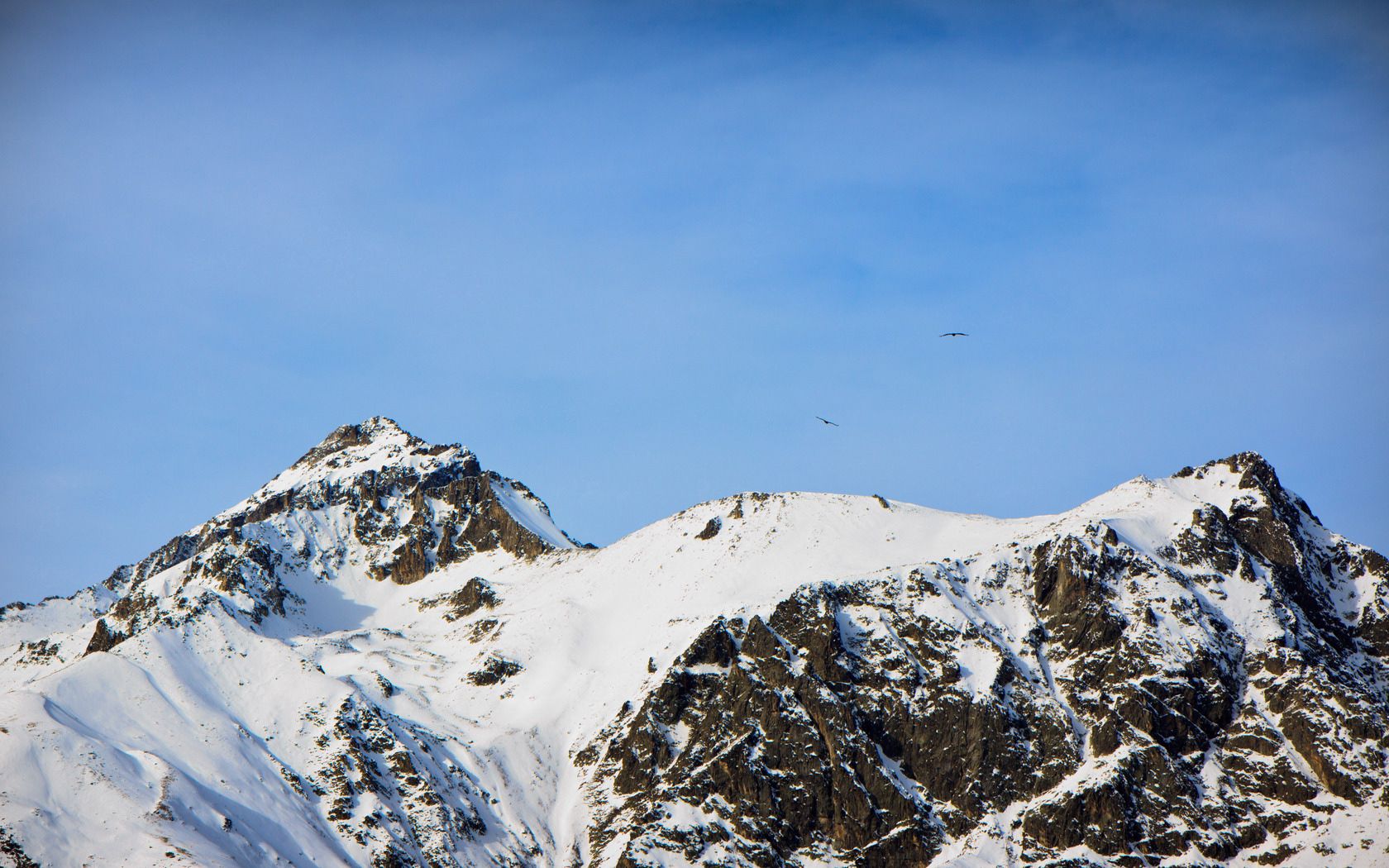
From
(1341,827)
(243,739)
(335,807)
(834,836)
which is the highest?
(243,739)

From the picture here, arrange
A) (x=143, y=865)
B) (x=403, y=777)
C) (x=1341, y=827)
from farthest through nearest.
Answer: (x=403, y=777) → (x=1341, y=827) → (x=143, y=865)

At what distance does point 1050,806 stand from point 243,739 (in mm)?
101019

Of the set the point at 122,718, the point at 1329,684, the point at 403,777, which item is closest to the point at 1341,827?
the point at 1329,684

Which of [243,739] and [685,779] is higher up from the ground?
[243,739]

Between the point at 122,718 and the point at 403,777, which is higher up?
the point at 122,718

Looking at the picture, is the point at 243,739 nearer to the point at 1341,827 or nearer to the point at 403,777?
the point at 403,777

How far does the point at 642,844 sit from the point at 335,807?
38.0 m

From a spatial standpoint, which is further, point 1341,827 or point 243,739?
point 243,739

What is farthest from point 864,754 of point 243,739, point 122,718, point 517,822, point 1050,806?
point 122,718

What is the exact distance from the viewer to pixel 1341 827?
183500 mm

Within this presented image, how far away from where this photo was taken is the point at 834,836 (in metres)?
193

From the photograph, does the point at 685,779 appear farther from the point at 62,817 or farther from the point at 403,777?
the point at 62,817

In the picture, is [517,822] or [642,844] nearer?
[642,844]

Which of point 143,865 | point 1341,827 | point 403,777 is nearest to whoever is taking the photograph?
point 143,865
